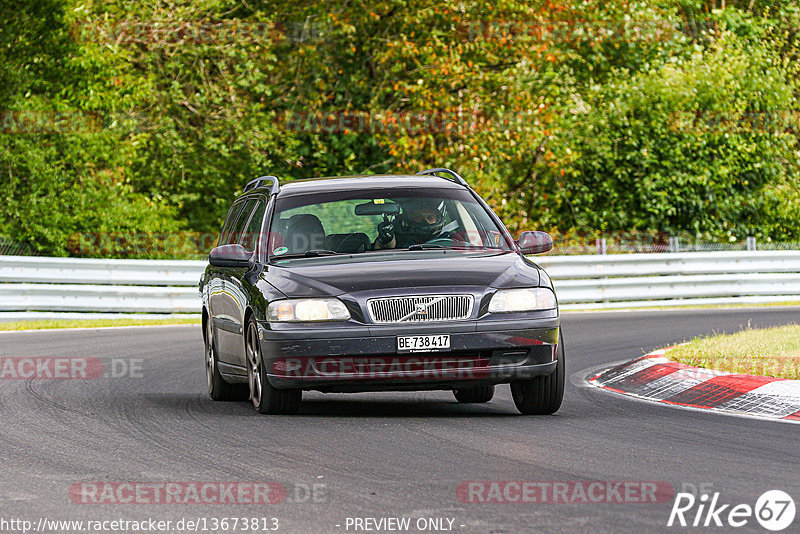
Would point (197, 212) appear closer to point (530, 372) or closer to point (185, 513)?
point (530, 372)

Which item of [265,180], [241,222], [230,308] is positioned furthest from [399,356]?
[241,222]

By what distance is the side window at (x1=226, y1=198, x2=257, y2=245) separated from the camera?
11.7 meters

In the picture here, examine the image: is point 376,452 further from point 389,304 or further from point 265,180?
point 265,180

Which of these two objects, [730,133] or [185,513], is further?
[730,133]

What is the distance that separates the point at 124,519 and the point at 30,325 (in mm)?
15255

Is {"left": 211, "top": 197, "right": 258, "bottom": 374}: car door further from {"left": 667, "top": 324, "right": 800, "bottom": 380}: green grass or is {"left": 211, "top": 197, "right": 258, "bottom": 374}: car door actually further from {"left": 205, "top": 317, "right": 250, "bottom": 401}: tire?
{"left": 667, "top": 324, "right": 800, "bottom": 380}: green grass

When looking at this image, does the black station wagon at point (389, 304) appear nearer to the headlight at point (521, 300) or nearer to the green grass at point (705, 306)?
the headlight at point (521, 300)

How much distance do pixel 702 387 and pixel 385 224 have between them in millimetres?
2694

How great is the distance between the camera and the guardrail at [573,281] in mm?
22125

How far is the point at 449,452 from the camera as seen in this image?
26.1 ft

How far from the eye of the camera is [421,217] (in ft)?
35.0

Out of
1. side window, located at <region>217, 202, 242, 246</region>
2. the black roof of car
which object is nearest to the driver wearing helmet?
the black roof of car

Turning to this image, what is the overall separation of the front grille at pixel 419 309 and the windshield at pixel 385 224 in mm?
1092

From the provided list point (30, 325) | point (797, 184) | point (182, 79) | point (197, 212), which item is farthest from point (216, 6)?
point (797, 184)
